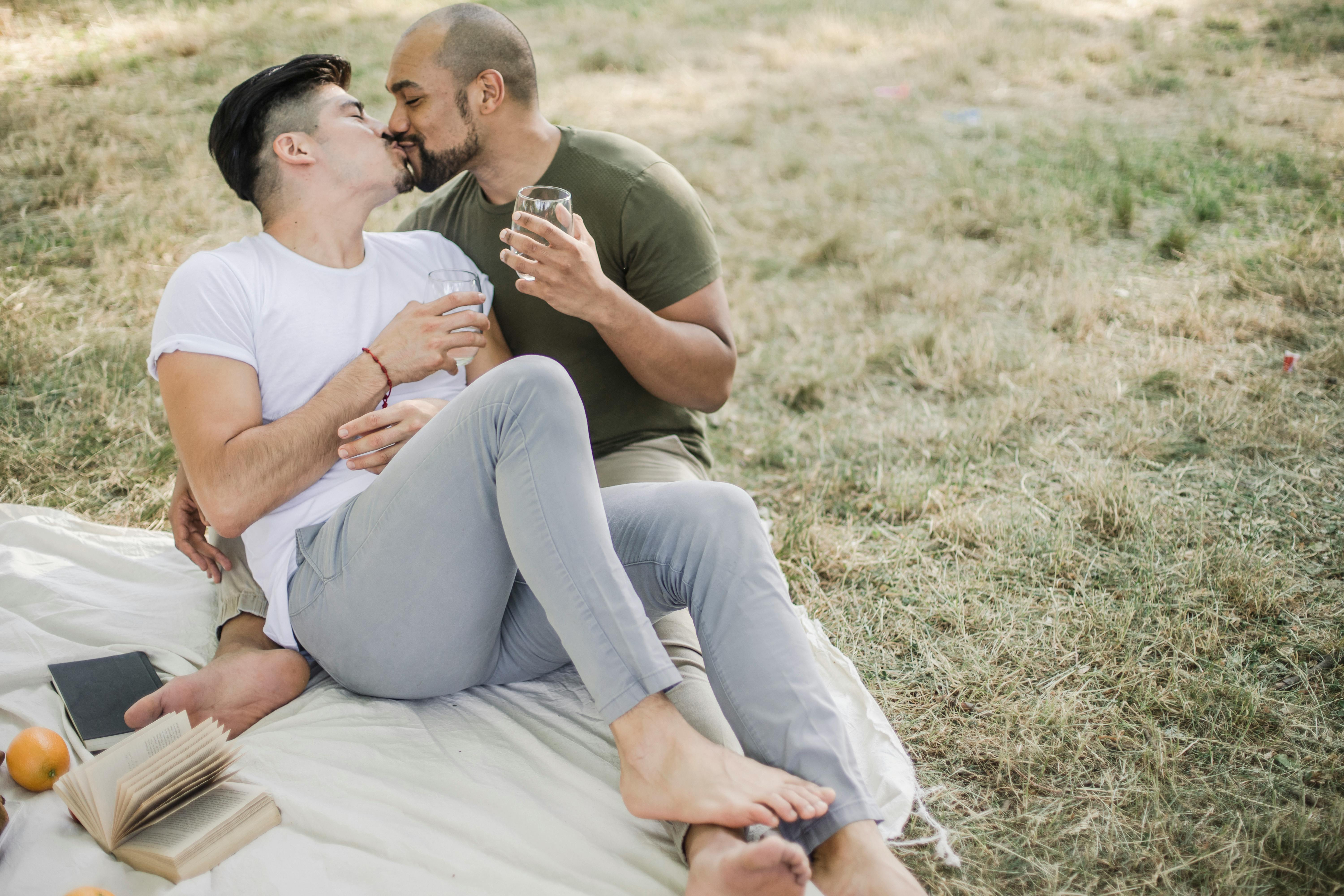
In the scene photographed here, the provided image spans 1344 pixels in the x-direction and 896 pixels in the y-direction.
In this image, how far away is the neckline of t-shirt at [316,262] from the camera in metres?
2.47

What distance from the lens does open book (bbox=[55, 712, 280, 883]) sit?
1.74 m

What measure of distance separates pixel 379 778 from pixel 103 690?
2.73 feet

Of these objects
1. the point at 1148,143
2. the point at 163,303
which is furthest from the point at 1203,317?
the point at 163,303

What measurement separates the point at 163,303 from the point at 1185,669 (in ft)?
9.53

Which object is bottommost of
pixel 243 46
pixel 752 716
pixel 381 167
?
pixel 752 716

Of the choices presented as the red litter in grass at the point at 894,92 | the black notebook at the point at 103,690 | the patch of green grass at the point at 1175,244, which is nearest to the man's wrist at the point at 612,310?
the black notebook at the point at 103,690

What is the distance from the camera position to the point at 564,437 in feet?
6.19

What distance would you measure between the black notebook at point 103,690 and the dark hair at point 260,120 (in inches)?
51.7

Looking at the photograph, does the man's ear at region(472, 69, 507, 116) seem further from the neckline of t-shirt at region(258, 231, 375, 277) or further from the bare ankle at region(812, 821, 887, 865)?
the bare ankle at region(812, 821, 887, 865)

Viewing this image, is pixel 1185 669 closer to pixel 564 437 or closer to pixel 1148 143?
pixel 564 437

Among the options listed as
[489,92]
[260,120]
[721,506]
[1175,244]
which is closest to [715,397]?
[721,506]

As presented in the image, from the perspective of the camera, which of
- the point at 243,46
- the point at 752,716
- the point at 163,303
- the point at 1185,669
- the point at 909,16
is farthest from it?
the point at 909,16

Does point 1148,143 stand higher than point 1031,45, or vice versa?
point 1031,45

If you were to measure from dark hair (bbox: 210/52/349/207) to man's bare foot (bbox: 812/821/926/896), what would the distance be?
2.24m
